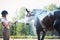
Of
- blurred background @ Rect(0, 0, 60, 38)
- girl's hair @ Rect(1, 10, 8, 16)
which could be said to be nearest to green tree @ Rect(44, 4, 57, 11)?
blurred background @ Rect(0, 0, 60, 38)

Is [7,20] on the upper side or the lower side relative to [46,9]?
lower

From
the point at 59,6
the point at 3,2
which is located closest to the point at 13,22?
the point at 3,2

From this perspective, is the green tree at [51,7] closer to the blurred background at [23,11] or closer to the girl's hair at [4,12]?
the blurred background at [23,11]

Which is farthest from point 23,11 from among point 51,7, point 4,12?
point 51,7

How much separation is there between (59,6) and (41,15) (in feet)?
0.77

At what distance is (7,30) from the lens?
1586mm

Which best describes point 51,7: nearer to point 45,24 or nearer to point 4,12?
point 45,24

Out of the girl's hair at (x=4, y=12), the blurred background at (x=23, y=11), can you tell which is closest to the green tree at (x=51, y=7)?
the blurred background at (x=23, y=11)

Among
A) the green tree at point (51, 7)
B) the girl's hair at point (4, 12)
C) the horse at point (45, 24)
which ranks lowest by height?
the horse at point (45, 24)

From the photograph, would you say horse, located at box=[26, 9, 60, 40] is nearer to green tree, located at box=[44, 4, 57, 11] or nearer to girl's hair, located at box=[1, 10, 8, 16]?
green tree, located at box=[44, 4, 57, 11]

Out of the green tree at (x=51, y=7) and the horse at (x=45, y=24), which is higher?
the green tree at (x=51, y=7)

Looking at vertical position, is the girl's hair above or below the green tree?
below

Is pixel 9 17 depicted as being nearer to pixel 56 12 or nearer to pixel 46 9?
pixel 46 9

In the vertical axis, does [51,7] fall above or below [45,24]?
above
